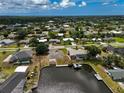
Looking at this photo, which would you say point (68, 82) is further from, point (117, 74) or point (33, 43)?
point (33, 43)

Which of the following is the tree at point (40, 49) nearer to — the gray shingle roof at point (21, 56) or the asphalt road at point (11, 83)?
the gray shingle roof at point (21, 56)

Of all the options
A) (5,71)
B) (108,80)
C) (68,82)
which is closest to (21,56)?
(5,71)

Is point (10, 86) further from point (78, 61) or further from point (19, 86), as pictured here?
point (78, 61)

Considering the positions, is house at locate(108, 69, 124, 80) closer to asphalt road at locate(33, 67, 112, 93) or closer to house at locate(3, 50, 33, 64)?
asphalt road at locate(33, 67, 112, 93)

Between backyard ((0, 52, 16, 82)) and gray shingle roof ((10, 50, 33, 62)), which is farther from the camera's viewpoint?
gray shingle roof ((10, 50, 33, 62))

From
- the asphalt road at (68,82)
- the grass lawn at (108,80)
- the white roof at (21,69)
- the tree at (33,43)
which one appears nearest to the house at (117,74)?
the grass lawn at (108,80)

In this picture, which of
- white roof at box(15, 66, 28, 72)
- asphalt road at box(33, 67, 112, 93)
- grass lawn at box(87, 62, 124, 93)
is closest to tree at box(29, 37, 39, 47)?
white roof at box(15, 66, 28, 72)
